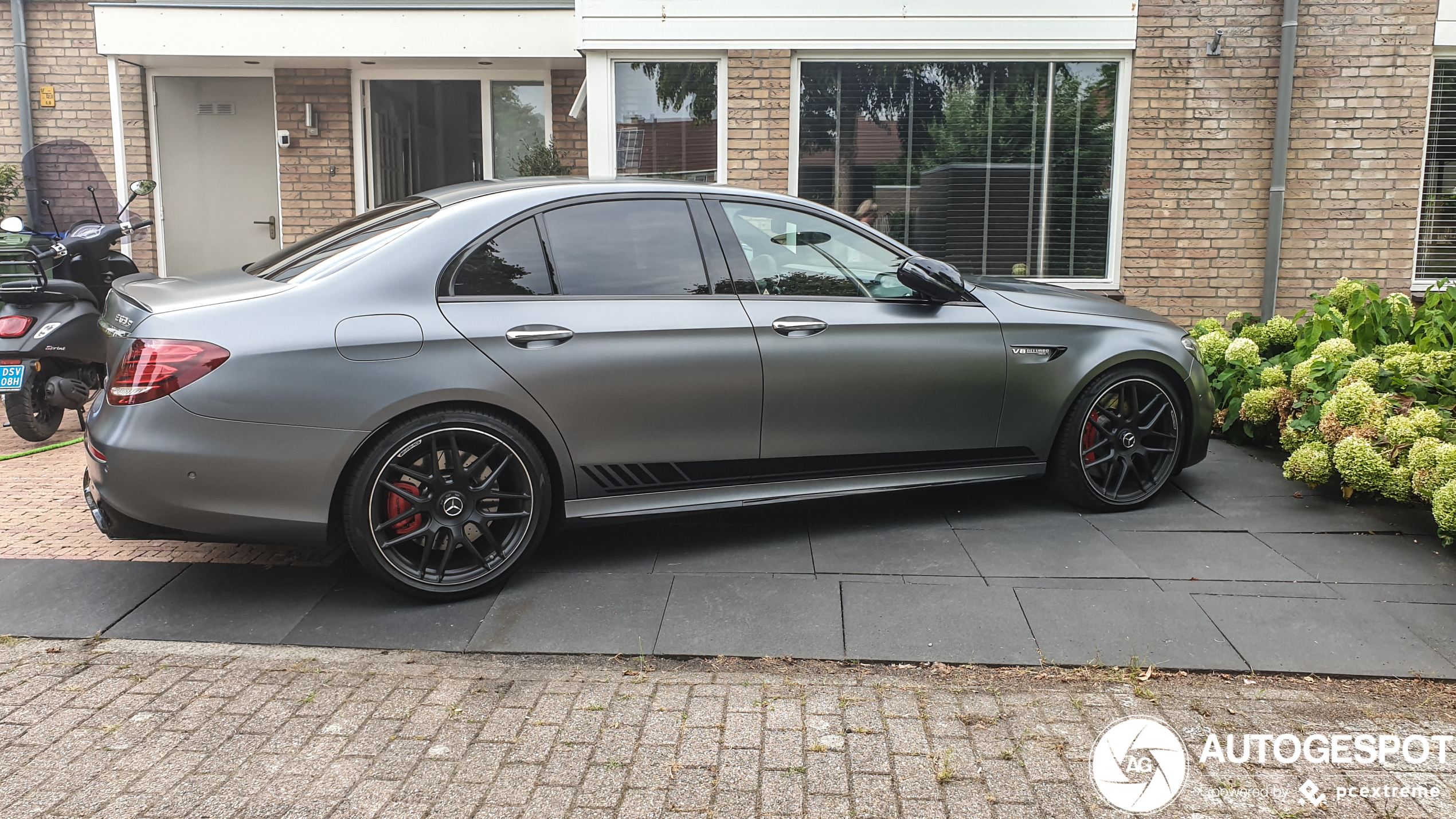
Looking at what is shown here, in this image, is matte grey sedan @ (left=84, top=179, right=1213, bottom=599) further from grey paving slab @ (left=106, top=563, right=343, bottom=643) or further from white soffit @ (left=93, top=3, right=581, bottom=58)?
white soffit @ (left=93, top=3, right=581, bottom=58)

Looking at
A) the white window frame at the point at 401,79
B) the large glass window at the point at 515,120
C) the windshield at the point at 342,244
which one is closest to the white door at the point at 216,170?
the white window frame at the point at 401,79

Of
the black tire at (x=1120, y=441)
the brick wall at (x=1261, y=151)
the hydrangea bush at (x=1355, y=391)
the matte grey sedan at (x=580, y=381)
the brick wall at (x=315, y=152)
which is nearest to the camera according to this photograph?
the matte grey sedan at (x=580, y=381)

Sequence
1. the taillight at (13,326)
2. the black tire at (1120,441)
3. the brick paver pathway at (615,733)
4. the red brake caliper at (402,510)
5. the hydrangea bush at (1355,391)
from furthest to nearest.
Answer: the taillight at (13,326), the black tire at (1120,441), the hydrangea bush at (1355,391), the red brake caliper at (402,510), the brick paver pathway at (615,733)

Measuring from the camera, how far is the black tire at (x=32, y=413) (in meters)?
6.62

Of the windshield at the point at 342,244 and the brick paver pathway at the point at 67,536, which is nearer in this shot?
the windshield at the point at 342,244

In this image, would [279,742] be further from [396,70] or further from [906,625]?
[396,70]

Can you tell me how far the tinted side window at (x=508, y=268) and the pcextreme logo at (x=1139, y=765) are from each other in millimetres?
2553

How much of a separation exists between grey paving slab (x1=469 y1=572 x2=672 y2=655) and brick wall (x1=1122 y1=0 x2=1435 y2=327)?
6.00 metres

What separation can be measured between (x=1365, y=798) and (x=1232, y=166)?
272 inches

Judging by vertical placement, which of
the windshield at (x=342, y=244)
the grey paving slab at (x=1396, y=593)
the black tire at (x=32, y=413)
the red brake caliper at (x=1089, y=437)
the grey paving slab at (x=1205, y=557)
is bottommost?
the grey paving slab at (x=1396, y=593)

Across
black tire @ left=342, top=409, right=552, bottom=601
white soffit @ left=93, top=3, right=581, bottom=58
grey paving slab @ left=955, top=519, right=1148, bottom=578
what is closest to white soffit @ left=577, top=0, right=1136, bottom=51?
white soffit @ left=93, top=3, right=581, bottom=58

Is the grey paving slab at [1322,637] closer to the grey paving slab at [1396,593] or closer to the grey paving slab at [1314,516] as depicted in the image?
the grey paving slab at [1396,593]

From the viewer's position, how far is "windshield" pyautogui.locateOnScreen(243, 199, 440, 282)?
3.94 metres

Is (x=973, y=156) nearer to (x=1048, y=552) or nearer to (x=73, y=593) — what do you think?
(x=1048, y=552)
